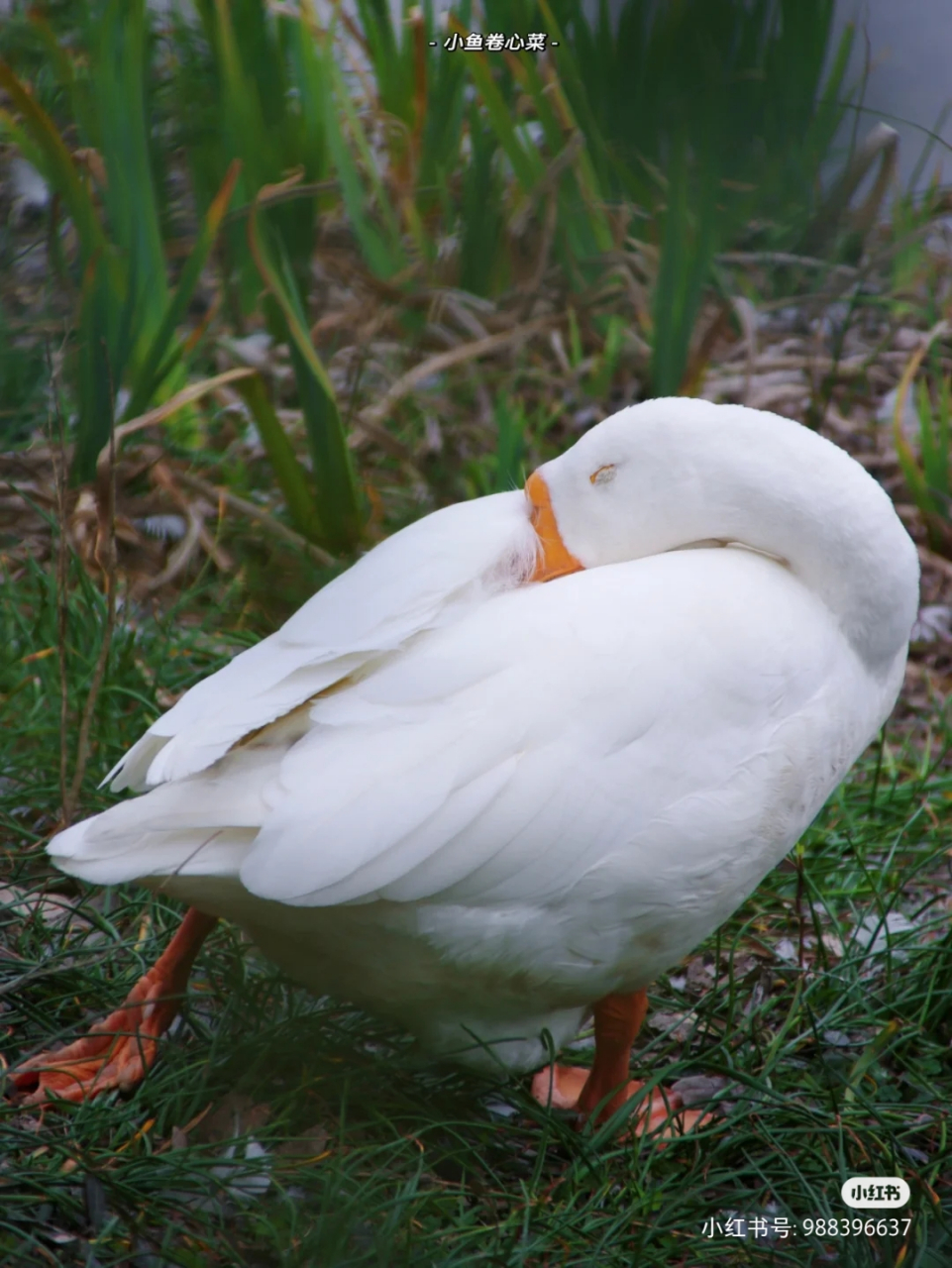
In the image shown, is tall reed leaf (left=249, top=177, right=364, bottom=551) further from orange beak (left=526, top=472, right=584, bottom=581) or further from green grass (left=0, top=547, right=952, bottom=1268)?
orange beak (left=526, top=472, right=584, bottom=581)

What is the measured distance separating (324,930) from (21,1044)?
2.24 feet

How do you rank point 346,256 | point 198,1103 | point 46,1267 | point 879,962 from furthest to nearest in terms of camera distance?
point 346,256, point 879,962, point 198,1103, point 46,1267

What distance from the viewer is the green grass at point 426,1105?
71.0 inches

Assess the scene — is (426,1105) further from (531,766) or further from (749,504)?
(749,504)

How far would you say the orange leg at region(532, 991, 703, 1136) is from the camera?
2.12 meters

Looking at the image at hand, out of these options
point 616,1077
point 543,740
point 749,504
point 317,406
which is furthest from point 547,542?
point 317,406

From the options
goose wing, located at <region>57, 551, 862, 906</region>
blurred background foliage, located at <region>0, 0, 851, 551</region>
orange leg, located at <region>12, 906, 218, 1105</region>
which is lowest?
orange leg, located at <region>12, 906, 218, 1105</region>

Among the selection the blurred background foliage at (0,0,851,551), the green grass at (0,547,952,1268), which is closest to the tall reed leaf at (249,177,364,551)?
the blurred background foliage at (0,0,851,551)

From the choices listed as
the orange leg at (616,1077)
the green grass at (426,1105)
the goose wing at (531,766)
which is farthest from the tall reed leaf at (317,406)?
the orange leg at (616,1077)

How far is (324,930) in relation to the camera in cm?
186

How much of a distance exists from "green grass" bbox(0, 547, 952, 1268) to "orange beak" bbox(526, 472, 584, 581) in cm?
81

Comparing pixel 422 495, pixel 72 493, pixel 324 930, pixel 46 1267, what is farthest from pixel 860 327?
pixel 46 1267

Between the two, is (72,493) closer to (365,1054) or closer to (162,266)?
(162,266)

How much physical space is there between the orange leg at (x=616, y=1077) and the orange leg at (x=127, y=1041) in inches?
24.5
